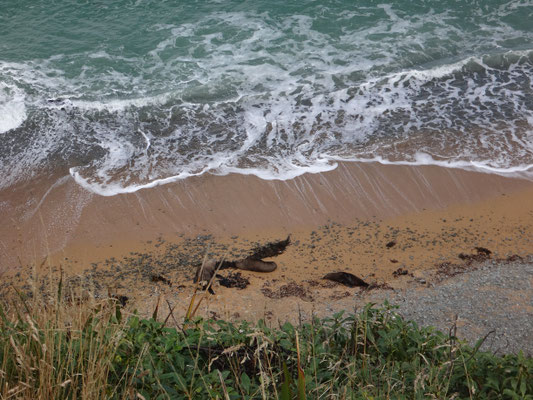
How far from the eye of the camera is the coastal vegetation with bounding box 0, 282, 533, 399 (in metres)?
2.87

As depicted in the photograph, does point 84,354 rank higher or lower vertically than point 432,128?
higher

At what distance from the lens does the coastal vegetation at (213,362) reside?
2.87 metres

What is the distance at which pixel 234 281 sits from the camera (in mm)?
5852

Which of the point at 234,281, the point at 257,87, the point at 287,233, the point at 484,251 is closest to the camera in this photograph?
the point at 234,281

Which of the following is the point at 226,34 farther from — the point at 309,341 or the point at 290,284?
the point at 309,341

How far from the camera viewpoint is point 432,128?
8844mm

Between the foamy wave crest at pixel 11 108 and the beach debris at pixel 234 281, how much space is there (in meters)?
5.26

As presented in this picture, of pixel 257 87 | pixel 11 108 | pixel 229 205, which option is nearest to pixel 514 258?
pixel 229 205

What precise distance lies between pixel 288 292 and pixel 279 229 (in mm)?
1282

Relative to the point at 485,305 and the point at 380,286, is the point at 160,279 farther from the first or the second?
the point at 485,305

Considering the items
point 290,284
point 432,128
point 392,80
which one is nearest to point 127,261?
point 290,284

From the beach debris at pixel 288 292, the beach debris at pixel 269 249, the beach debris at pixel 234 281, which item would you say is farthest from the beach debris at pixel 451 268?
the beach debris at pixel 234 281

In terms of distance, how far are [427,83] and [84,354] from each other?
28.4 ft

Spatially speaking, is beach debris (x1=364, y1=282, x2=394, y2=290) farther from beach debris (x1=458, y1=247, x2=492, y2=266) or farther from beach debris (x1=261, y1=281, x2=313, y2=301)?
beach debris (x1=458, y1=247, x2=492, y2=266)
